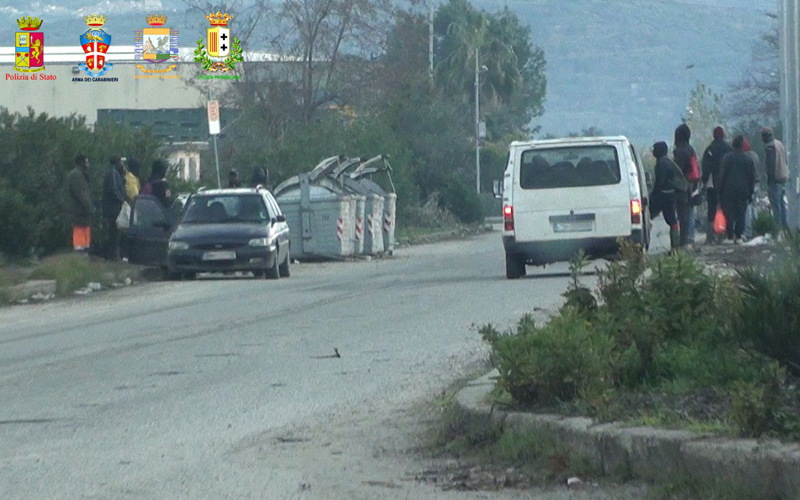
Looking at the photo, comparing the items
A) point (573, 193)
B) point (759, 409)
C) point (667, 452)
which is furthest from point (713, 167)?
point (759, 409)

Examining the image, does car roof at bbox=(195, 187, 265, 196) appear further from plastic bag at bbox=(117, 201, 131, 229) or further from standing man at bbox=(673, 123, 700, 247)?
standing man at bbox=(673, 123, 700, 247)

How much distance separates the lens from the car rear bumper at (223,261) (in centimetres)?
2217

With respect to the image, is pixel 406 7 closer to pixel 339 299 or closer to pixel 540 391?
pixel 339 299

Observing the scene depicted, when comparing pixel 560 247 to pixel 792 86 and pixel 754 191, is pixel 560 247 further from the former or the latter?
pixel 754 191

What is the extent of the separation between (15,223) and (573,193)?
9299 mm

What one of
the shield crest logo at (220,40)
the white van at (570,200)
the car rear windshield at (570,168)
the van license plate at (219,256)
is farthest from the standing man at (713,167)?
the shield crest logo at (220,40)

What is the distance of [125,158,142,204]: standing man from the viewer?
24.3 metres

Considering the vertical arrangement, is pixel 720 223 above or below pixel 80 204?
below

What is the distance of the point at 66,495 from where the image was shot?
673cm

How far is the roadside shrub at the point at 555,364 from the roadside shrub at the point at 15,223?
16257 millimetres

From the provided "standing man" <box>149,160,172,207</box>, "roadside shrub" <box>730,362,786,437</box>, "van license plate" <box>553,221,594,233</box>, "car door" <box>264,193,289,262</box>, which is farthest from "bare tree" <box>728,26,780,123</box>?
"roadside shrub" <box>730,362,786,437</box>

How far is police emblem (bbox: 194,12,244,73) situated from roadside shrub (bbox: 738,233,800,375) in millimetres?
40835

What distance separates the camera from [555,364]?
24.2ft

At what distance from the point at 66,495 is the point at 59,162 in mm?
18657
